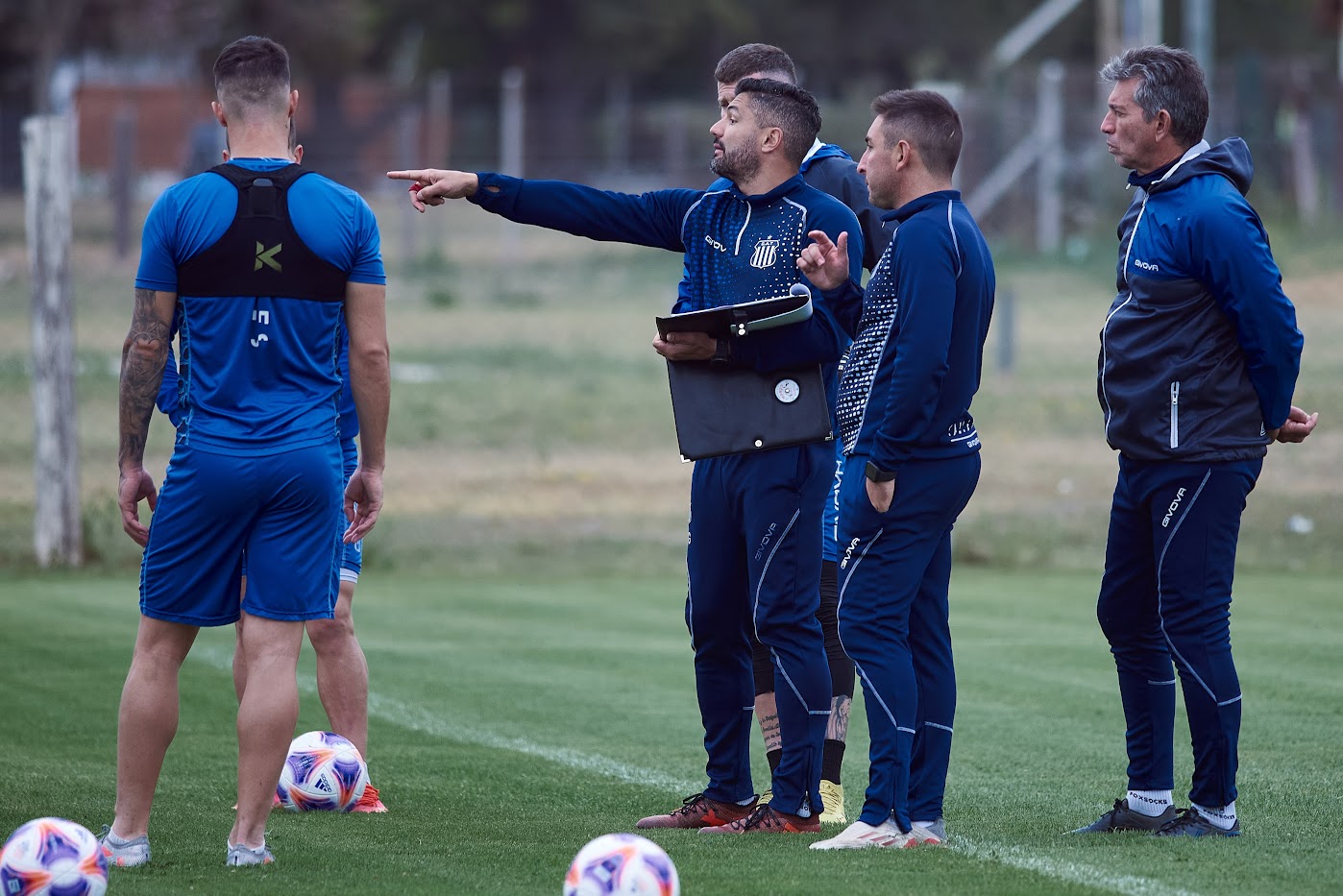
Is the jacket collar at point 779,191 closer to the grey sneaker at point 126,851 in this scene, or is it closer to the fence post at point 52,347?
the grey sneaker at point 126,851

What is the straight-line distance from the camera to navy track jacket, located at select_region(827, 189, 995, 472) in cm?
553

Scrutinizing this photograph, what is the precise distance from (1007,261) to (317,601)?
2288 cm

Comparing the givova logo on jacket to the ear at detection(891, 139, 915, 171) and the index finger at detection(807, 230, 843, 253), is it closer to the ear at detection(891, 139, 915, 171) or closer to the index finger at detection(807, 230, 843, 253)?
the index finger at detection(807, 230, 843, 253)

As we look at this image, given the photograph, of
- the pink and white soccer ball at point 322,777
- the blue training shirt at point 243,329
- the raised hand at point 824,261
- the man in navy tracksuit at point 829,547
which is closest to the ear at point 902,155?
the raised hand at point 824,261

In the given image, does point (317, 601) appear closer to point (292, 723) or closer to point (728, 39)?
point (292, 723)

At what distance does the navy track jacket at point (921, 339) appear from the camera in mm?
5527

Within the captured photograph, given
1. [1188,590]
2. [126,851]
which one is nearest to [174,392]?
[126,851]

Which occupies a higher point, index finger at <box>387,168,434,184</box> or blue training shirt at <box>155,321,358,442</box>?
index finger at <box>387,168,434,184</box>

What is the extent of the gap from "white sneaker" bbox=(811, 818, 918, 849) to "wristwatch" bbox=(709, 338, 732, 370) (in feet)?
4.70

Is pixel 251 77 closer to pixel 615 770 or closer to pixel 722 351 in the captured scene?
pixel 722 351

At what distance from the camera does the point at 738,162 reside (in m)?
5.92

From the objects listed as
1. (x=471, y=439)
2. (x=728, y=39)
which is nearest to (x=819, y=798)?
(x=471, y=439)

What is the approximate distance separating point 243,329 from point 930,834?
250 cm

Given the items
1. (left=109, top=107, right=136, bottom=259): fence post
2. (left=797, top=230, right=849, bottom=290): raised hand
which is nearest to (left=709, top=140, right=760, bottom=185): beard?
(left=797, top=230, right=849, bottom=290): raised hand
